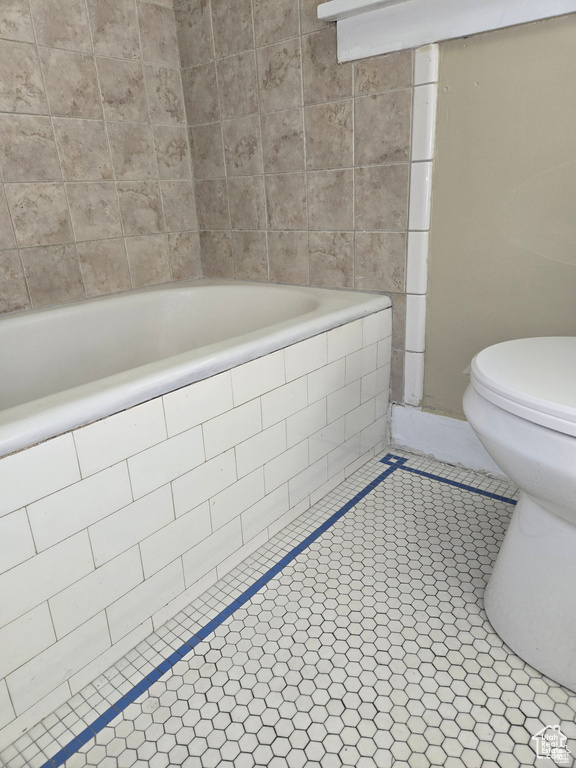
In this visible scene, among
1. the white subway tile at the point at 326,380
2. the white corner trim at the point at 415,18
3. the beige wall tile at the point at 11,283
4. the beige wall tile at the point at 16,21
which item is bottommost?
the white subway tile at the point at 326,380

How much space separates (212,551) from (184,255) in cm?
125

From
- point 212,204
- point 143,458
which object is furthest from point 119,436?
point 212,204

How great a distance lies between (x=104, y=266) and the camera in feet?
5.73

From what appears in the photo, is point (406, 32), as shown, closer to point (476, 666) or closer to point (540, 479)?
point (540, 479)

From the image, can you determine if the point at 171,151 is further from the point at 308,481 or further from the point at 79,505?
the point at 79,505

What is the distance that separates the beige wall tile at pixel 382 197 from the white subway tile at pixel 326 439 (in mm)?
585

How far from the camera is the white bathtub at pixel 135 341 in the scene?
840 mm

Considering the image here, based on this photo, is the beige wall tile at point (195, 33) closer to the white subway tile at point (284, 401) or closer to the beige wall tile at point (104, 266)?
the beige wall tile at point (104, 266)

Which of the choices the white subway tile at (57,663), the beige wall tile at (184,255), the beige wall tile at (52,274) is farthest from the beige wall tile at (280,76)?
the white subway tile at (57,663)

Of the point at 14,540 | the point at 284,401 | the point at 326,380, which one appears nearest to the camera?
the point at 14,540

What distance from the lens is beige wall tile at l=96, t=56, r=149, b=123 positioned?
164cm

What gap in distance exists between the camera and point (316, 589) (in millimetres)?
1119

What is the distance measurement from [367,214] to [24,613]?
129 cm

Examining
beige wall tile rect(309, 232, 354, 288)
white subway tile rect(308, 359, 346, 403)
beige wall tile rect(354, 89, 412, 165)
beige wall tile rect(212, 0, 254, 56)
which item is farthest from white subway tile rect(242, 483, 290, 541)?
beige wall tile rect(212, 0, 254, 56)
